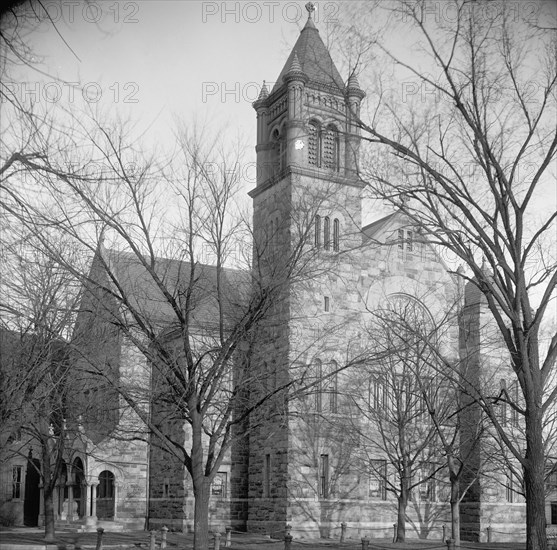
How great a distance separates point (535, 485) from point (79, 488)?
34.4 meters

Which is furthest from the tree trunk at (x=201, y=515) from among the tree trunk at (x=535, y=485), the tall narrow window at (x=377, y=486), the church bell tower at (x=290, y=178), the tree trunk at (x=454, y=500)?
the tall narrow window at (x=377, y=486)

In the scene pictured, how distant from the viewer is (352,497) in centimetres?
3616

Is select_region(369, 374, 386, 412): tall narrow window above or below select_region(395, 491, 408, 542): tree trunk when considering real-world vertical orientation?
above

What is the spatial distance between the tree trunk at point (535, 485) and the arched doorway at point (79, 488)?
92.8 feet

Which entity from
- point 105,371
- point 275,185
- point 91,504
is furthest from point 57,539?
point 275,185

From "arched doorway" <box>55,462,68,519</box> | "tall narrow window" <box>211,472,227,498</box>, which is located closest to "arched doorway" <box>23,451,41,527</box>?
"arched doorway" <box>55,462,68,519</box>

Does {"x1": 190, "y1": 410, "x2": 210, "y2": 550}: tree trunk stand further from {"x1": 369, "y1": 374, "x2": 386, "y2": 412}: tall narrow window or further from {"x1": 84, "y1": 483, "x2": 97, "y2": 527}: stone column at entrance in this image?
{"x1": 84, "y1": 483, "x2": 97, "y2": 527}: stone column at entrance

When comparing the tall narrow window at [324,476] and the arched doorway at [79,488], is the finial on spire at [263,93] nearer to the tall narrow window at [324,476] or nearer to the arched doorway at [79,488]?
the tall narrow window at [324,476]

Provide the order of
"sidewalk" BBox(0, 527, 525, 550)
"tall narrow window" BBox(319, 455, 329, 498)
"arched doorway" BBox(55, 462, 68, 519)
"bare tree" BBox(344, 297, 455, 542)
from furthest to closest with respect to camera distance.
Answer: "arched doorway" BBox(55, 462, 68, 519), "tall narrow window" BBox(319, 455, 329, 498), "bare tree" BBox(344, 297, 455, 542), "sidewalk" BBox(0, 527, 525, 550)

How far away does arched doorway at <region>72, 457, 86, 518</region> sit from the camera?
40.1m

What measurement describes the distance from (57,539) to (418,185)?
21.0m

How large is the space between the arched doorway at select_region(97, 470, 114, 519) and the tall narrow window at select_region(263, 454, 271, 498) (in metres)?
8.13

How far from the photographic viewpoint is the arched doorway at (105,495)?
A: 132ft

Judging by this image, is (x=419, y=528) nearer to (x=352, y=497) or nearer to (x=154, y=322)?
(x=352, y=497)
